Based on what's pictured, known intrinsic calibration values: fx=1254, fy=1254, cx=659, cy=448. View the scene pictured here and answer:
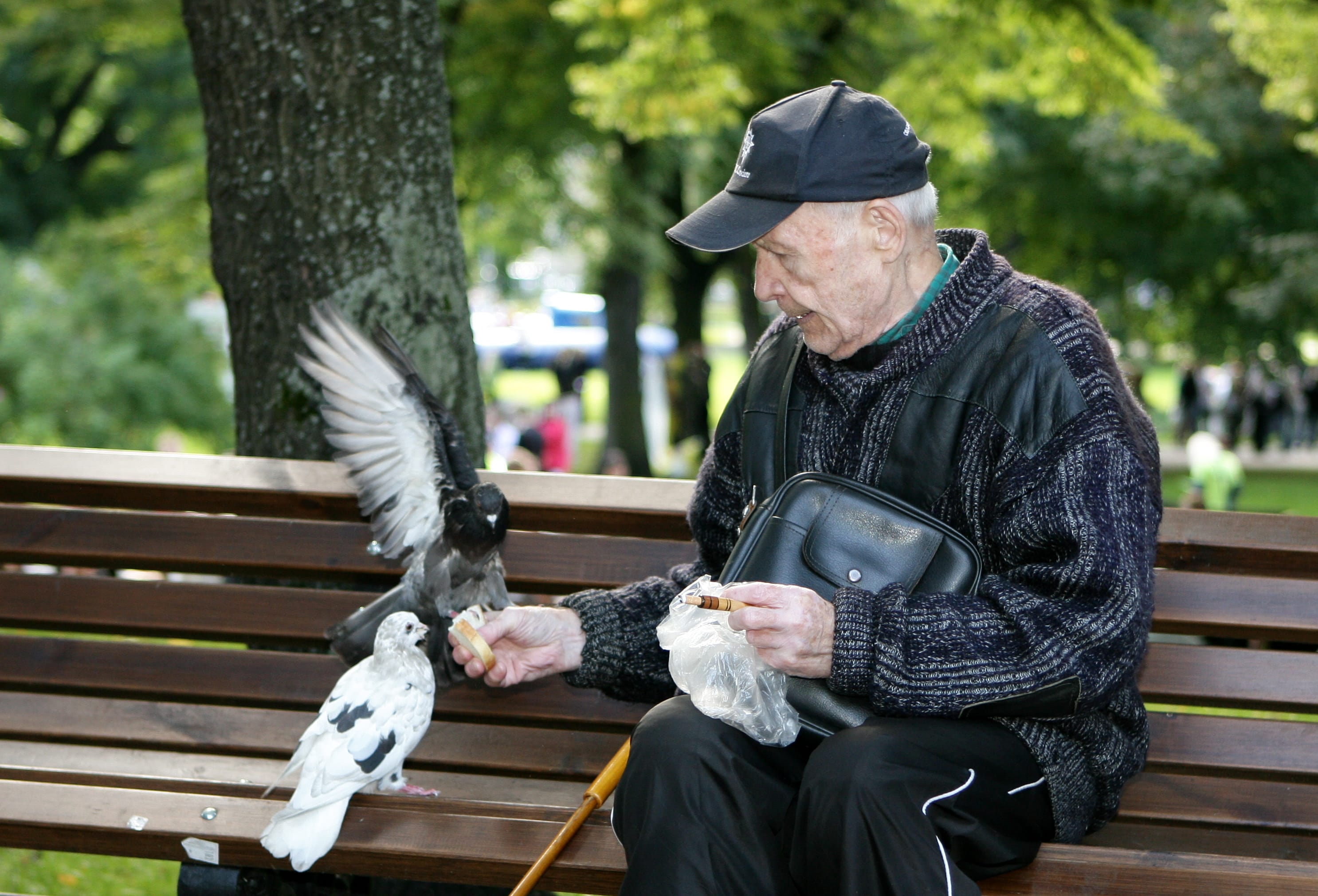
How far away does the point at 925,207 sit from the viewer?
2430 mm

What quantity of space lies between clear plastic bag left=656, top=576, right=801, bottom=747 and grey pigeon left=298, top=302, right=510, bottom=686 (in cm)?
80

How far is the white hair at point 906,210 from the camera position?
237 centimetres

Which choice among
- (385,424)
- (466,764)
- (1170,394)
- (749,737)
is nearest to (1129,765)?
(749,737)

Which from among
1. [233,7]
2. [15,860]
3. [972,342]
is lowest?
[15,860]

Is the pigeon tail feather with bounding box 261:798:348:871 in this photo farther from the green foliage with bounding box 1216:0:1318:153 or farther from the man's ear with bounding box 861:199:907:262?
the green foliage with bounding box 1216:0:1318:153

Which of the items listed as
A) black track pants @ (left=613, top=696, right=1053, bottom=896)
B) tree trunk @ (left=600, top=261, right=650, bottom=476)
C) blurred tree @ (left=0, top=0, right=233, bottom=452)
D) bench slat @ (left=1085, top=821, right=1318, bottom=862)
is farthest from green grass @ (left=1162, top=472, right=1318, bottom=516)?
black track pants @ (left=613, top=696, right=1053, bottom=896)

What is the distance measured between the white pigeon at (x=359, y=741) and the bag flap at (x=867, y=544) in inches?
36.1

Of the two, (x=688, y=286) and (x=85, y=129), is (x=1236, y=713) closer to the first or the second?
(x=688, y=286)

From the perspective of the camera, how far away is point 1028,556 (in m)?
2.24

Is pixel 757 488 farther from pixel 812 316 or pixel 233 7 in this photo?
pixel 233 7

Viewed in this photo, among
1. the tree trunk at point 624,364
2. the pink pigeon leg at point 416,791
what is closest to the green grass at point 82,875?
the pink pigeon leg at point 416,791

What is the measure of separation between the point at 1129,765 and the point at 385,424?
184cm

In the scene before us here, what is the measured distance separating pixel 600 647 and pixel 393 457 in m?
0.78

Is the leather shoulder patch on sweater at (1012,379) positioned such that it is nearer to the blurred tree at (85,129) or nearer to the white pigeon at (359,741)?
the white pigeon at (359,741)
